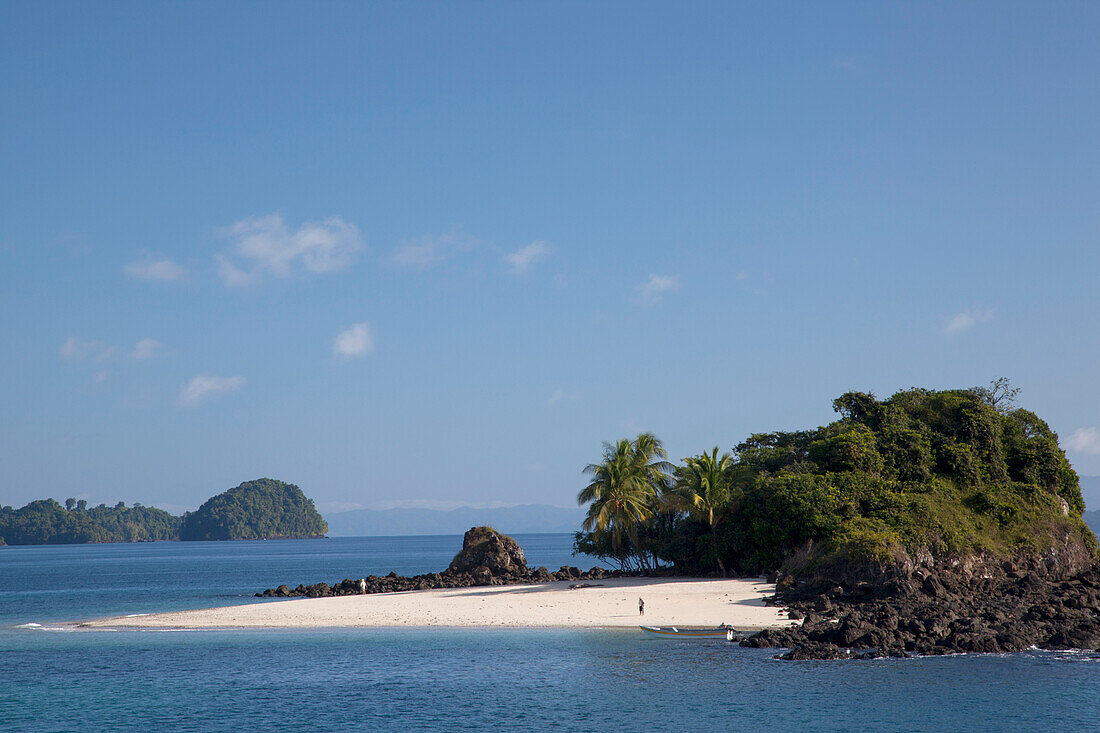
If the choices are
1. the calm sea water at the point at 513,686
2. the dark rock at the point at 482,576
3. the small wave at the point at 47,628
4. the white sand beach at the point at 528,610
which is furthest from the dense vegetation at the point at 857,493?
the small wave at the point at 47,628

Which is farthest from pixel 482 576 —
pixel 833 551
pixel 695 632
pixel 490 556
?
pixel 695 632

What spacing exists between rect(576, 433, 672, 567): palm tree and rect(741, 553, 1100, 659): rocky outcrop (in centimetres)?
1541

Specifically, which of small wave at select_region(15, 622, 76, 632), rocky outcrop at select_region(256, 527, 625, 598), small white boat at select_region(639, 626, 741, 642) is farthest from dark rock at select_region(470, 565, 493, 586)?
small white boat at select_region(639, 626, 741, 642)

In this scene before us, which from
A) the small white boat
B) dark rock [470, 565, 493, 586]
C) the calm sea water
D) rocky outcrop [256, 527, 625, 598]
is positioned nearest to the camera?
the calm sea water

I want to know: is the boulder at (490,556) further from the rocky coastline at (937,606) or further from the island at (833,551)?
the rocky coastline at (937,606)

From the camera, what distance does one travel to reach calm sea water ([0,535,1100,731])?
24188 millimetres

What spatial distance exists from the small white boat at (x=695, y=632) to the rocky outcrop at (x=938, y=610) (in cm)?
178

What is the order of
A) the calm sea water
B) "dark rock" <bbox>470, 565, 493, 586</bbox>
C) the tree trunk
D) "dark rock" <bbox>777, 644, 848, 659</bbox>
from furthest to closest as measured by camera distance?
"dark rock" <bbox>470, 565, 493, 586</bbox>
the tree trunk
"dark rock" <bbox>777, 644, 848, 659</bbox>
the calm sea water

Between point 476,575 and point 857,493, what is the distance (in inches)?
1076

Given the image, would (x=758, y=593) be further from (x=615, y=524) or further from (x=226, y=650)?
(x=226, y=650)

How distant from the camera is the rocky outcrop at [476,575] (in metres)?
62.4

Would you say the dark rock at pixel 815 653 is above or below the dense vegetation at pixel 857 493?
below

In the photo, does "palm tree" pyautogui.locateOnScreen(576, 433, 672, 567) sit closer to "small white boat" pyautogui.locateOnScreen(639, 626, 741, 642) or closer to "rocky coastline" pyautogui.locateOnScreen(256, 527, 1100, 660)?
"rocky coastline" pyautogui.locateOnScreen(256, 527, 1100, 660)

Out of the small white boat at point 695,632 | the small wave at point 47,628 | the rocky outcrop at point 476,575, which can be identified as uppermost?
the rocky outcrop at point 476,575
